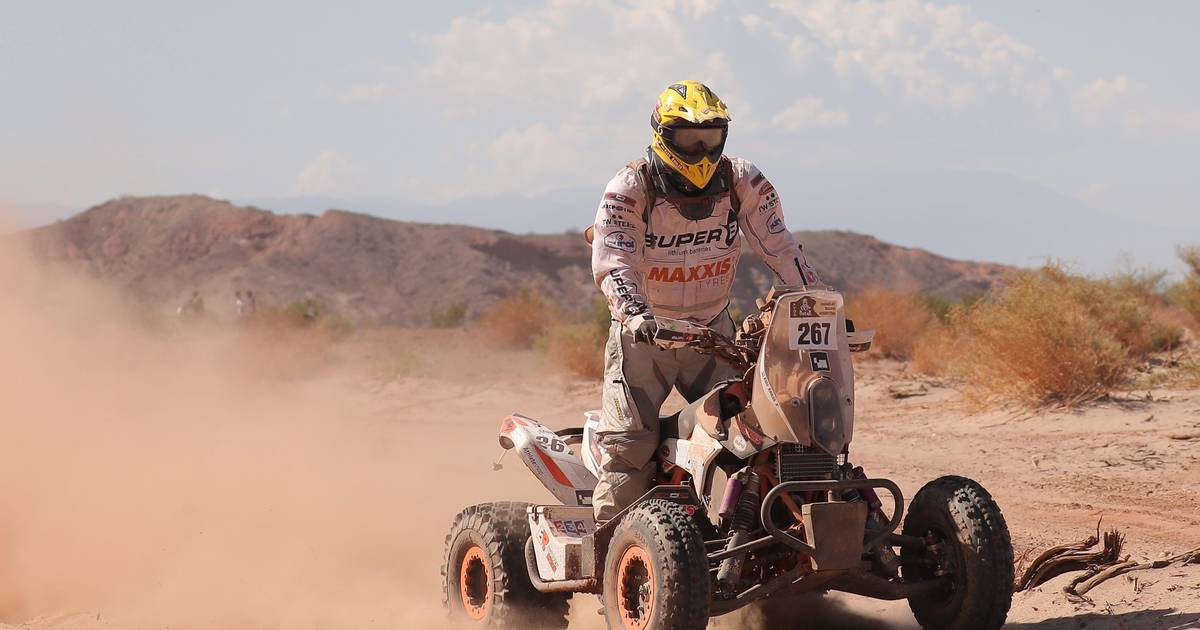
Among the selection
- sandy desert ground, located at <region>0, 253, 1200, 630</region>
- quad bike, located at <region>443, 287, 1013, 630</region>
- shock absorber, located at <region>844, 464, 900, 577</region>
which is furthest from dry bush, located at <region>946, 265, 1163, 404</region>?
shock absorber, located at <region>844, 464, 900, 577</region>

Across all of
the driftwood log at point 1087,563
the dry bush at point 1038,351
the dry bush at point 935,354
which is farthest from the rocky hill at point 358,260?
the driftwood log at point 1087,563

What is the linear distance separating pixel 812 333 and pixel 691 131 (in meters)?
1.10

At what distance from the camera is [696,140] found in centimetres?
601

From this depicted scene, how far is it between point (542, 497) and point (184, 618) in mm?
3252

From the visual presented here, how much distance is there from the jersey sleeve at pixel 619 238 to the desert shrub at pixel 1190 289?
1546cm

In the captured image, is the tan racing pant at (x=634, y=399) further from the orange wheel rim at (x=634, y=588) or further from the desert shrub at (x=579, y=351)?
the desert shrub at (x=579, y=351)

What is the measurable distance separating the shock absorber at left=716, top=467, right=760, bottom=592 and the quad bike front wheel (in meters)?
0.78

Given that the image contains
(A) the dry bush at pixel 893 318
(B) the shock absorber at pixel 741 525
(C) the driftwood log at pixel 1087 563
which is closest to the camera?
(B) the shock absorber at pixel 741 525

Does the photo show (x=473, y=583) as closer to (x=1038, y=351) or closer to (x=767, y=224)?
(x=767, y=224)

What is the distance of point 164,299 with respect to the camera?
61188mm

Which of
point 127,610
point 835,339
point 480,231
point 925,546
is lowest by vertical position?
point 127,610

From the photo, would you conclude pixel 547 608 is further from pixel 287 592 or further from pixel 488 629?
pixel 287 592

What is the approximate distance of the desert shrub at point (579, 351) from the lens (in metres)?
21.4

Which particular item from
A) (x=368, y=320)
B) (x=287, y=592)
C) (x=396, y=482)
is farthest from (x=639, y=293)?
(x=368, y=320)
